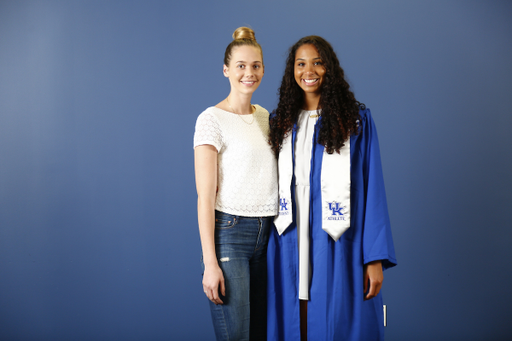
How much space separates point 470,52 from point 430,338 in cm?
200

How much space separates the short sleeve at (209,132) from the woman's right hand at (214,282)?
0.47 m

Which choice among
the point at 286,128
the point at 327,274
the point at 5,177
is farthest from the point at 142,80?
the point at 327,274

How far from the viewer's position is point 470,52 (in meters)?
2.67

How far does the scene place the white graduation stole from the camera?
1.58 m

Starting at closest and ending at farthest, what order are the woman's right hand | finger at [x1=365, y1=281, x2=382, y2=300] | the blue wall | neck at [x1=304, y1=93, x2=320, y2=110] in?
the woman's right hand < finger at [x1=365, y1=281, x2=382, y2=300] < neck at [x1=304, y1=93, x2=320, y2=110] < the blue wall

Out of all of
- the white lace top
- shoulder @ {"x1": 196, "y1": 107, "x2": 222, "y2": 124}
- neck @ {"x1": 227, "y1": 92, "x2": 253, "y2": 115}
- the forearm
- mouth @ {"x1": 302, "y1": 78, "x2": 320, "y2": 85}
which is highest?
mouth @ {"x1": 302, "y1": 78, "x2": 320, "y2": 85}

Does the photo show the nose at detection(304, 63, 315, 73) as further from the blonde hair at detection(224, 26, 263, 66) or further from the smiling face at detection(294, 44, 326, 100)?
the blonde hair at detection(224, 26, 263, 66)

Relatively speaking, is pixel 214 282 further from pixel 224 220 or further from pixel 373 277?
pixel 373 277

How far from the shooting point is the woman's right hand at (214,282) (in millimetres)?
1499

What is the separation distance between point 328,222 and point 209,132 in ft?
1.99

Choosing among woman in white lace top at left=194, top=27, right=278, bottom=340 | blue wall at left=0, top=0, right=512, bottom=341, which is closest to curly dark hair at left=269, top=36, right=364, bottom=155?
woman in white lace top at left=194, top=27, right=278, bottom=340

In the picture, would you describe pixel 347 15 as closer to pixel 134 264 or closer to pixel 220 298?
pixel 220 298

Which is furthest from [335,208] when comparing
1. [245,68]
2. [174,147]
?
[174,147]

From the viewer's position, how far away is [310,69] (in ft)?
5.51
